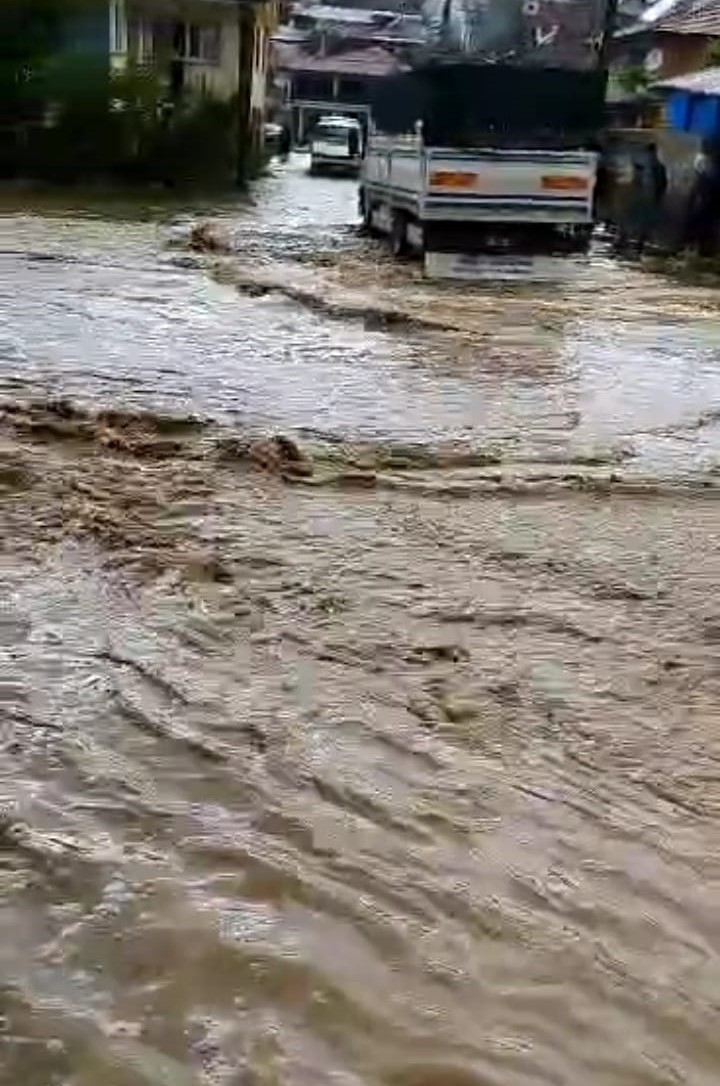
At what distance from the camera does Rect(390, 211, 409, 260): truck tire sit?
1900 cm

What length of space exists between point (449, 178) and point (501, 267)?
1211 millimetres

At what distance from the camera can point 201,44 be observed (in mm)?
33969

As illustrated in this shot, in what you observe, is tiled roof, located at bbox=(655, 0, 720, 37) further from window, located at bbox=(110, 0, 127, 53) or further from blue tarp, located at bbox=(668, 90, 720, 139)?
window, located at bbox=(110, 0, 127, 53)

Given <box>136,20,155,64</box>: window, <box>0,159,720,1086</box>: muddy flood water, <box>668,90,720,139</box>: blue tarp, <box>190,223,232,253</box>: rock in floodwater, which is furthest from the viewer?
<box>136,20,155,64</box>: window

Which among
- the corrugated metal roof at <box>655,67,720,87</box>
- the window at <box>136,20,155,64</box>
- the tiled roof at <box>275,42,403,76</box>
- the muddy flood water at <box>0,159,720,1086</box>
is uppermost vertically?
the tiled roof at <box>275,42,403,76</box>

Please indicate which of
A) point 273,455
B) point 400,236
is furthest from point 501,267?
point 273,455

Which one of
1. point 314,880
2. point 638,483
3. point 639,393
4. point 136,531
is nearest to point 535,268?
point 639,393

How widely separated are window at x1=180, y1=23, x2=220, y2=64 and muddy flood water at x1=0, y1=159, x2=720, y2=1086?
82.0ft

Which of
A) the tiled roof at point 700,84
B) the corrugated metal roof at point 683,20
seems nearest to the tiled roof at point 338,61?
the corrugated metal roof at point 683,20

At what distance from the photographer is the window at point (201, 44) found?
33188 millimetres

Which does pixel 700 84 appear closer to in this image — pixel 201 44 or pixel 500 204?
pixel 500 204

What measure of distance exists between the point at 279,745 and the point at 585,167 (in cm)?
1446

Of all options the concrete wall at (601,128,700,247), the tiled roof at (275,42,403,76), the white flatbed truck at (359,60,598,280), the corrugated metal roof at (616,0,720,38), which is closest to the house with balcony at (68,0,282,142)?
the concrete wall at (601,128,700,247)

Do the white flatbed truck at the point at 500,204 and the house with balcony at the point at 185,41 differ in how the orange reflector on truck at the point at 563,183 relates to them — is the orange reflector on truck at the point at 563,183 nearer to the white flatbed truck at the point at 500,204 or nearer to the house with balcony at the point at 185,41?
the white flatbed truck at the point at 500,204
